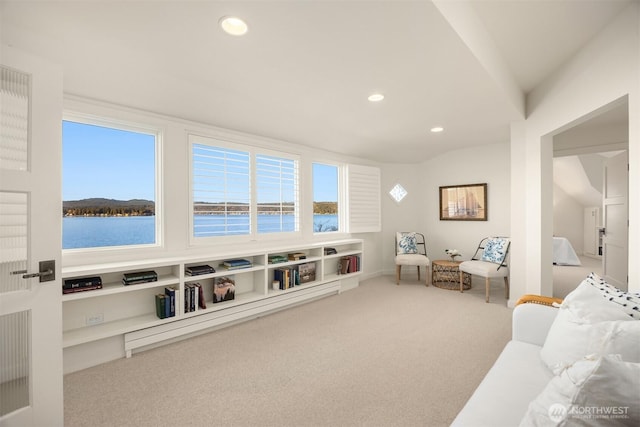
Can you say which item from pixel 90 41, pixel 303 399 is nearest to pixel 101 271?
pixel 90 41

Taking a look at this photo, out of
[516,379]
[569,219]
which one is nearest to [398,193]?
[516,379]

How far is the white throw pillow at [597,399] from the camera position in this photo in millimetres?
749

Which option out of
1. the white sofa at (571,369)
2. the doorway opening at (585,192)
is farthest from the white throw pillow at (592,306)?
the doorway opening at (585,192)

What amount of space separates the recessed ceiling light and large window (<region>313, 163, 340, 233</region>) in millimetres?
2947

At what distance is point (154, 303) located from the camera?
2.86 m

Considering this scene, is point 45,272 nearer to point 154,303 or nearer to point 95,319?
point 95,319

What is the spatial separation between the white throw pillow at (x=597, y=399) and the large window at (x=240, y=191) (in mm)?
3251

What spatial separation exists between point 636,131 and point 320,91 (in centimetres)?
236

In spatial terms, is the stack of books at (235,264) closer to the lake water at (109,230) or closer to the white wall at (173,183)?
the white wall at (173,183)

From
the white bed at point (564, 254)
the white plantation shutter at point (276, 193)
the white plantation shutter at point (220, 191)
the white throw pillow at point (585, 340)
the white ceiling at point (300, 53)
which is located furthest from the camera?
the white bed at point (564, 254)

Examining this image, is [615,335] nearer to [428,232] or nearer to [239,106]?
[239,106]

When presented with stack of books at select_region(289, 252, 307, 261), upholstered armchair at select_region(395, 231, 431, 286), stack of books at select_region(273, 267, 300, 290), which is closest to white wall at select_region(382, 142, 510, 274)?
upholstered armchair at select_region(395, 231, 431, 286)

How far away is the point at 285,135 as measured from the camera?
3.96m

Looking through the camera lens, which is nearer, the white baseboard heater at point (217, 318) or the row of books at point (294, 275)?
the white baseboard heater at point (217, 318)
